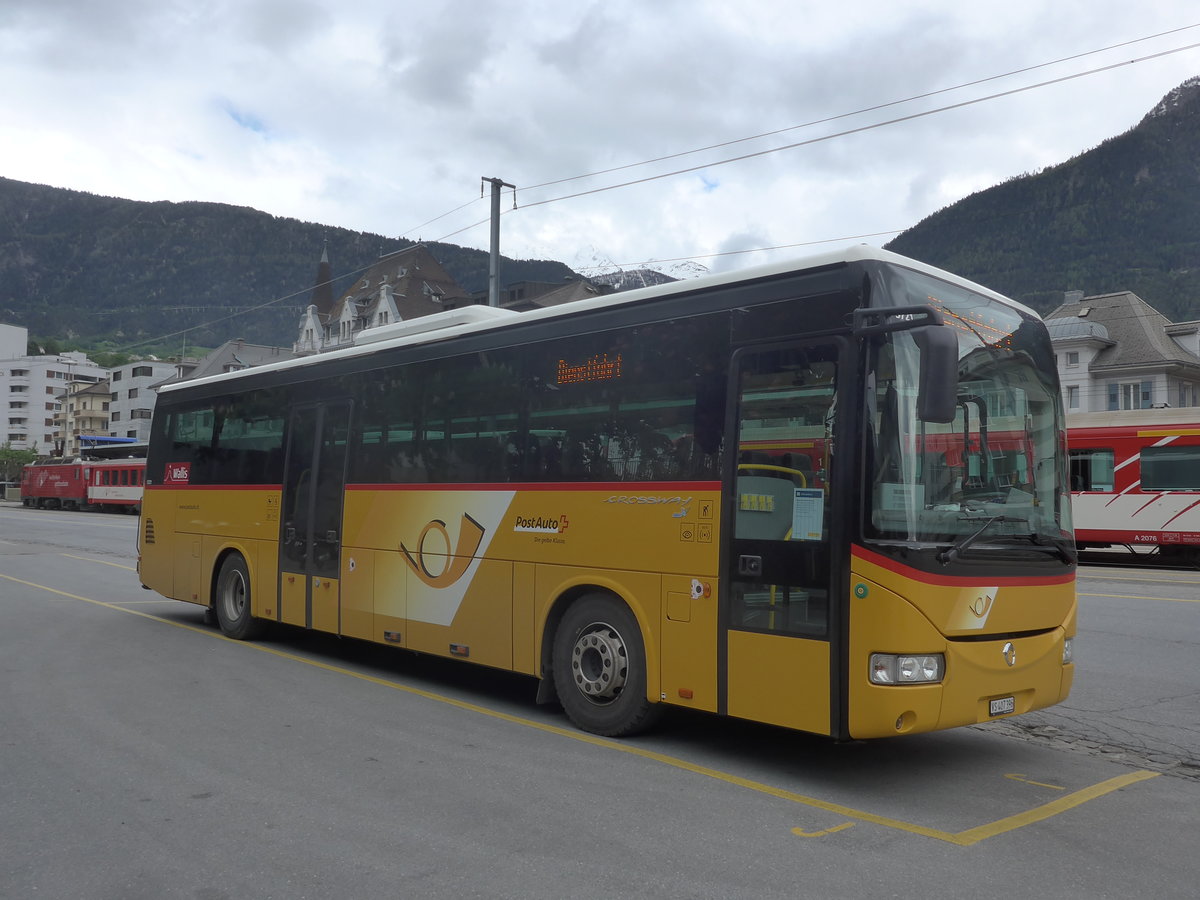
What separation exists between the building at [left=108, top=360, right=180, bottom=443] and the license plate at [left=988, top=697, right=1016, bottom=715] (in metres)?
124

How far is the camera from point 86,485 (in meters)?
63.5

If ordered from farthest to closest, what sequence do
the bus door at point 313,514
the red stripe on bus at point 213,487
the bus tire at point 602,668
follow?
1. the red stripe on bus at point 213,487
2. the bus door at point 313,514
3. the bus tire at point 602,668

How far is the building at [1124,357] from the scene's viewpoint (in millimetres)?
65938

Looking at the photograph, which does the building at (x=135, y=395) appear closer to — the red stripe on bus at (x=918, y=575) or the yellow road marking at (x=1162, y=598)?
the yellow road marking at (x=1162, y=598)

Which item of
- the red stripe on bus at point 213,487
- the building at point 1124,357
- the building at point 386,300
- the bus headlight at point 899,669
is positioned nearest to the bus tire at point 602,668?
the bus headlight at point 899,669

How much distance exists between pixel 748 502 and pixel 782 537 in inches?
13.4

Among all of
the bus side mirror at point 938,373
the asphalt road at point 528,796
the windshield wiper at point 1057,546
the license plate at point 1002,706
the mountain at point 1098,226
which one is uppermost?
the mountain at point 1098,226

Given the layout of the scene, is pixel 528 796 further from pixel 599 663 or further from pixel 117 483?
pixel 117 483

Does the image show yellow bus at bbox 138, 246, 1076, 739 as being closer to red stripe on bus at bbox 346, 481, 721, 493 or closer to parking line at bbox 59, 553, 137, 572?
red stripe on bus at bbox 346, 481, 721, 493

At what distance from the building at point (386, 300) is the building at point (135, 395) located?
124 ft

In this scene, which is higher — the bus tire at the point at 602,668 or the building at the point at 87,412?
the building at the point at 87,412

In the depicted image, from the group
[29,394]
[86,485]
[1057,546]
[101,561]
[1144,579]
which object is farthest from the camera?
[29,394]

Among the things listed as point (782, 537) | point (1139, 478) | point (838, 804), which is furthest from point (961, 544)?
point (1139, 478)

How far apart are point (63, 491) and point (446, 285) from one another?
1338 inches
